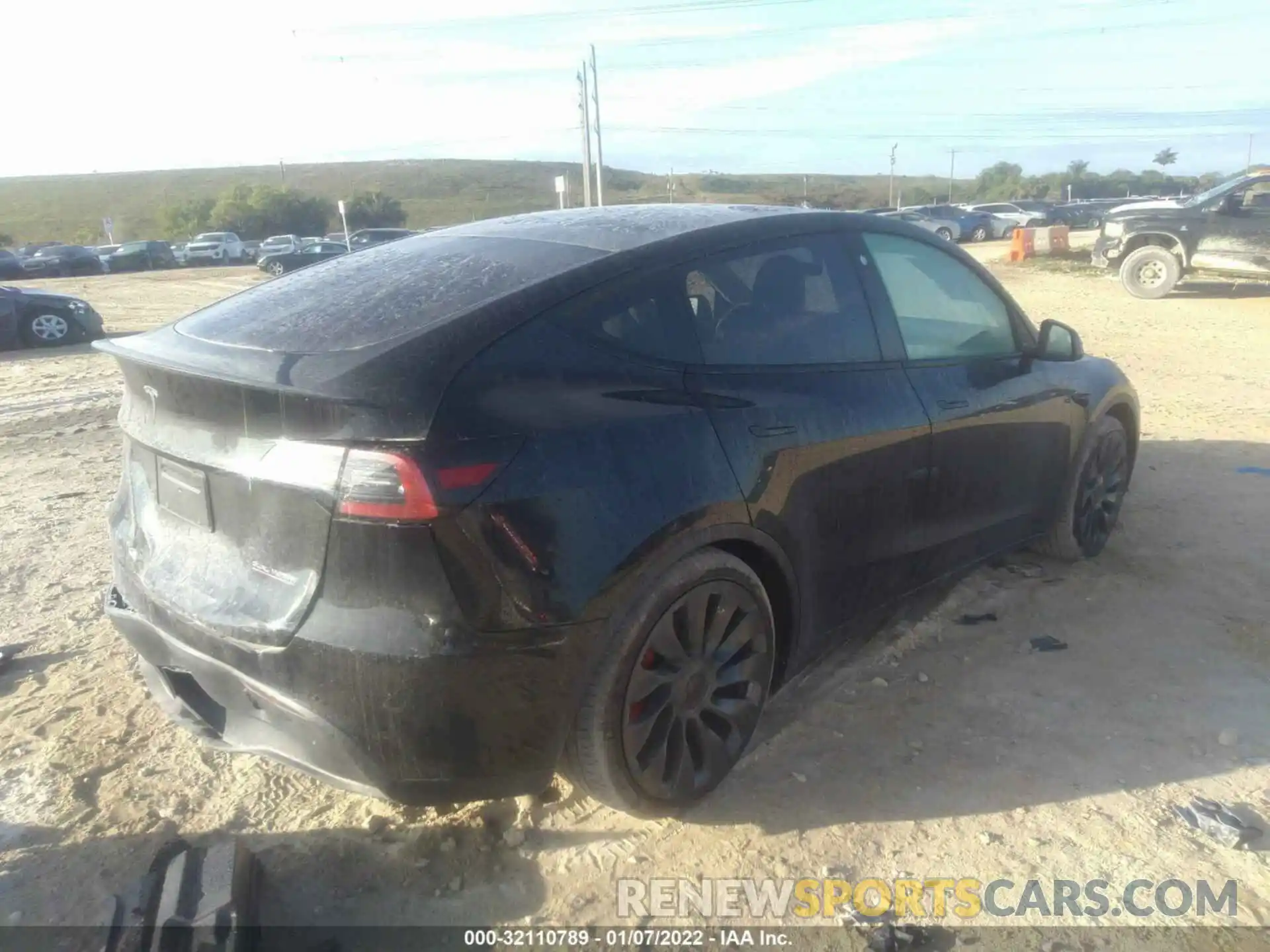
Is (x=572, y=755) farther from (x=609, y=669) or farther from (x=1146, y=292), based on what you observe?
(x=1146, y=292)

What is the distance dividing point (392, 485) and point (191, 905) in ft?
3.78

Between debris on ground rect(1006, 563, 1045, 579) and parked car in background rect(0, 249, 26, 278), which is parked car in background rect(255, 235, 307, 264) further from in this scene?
debris on ground rect(1006, 563, 1045, 579)

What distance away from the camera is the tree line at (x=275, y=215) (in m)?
65.9

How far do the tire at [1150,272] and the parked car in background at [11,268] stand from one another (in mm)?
39198

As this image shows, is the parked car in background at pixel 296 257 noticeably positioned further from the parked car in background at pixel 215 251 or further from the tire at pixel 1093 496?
the tire at pixel 1093 496

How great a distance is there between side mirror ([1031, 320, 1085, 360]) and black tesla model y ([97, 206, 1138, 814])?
957 mm

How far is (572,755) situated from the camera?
264cm

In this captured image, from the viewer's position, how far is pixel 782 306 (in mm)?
3262

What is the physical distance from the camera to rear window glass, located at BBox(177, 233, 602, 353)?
2.55m

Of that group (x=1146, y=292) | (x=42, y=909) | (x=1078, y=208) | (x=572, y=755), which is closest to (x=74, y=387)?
(x=42, y=909)

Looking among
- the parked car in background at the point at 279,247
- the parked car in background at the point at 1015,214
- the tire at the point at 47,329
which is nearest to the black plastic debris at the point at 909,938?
the tire at the point at 47,329

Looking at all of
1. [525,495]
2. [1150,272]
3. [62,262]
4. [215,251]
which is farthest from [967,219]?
[525,495]

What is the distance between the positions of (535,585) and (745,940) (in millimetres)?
1063

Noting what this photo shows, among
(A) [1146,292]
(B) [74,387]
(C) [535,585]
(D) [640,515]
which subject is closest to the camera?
(C) [535,585]
